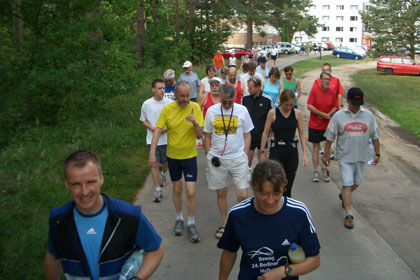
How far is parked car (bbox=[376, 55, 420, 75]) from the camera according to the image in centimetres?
3244

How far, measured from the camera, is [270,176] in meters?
2.71

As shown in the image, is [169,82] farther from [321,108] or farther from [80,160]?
[80,160]

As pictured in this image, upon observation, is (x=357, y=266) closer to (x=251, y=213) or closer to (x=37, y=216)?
(x=251, y=213)

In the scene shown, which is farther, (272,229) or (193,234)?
(193,234)

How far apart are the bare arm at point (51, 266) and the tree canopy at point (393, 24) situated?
111 ft

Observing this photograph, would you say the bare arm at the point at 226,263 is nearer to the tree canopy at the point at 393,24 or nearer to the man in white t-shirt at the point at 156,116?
the man in white t-shirt at the point at 156,116

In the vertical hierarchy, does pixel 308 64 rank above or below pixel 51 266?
above

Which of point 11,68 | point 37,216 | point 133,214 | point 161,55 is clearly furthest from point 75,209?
point 161,55

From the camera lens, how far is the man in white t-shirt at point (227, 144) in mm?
5621

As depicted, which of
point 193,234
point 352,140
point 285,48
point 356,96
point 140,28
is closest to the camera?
point 193,234

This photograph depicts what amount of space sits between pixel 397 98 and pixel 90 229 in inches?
795

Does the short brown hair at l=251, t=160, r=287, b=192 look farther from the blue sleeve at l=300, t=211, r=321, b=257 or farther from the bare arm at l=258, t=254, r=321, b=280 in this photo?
the bare arm at l=258, t=254, r=321, b=280

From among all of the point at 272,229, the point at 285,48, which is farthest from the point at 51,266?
the point at 285,48

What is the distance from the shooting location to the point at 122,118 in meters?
12.7
